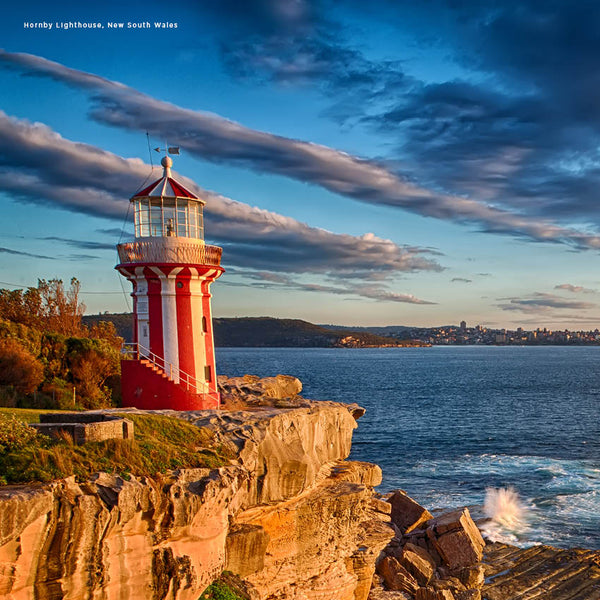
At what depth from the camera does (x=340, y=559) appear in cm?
1830

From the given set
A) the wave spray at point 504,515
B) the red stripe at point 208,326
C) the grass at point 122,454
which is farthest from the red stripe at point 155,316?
the wave spray at point 504,515

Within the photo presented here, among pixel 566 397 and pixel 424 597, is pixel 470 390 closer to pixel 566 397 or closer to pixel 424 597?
pixel 566 397

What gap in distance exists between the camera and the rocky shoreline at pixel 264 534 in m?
9.41

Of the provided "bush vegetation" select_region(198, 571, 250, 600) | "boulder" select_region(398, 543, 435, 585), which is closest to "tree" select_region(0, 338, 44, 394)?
"bush vegetation" select_region(198, 571, 250, 600)

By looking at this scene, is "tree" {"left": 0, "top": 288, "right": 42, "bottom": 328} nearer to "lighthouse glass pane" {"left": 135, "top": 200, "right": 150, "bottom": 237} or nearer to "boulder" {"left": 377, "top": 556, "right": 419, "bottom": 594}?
"lighthouse glass pane" {"left": 135, "top": 200, "right": 150, "bottom": 237}

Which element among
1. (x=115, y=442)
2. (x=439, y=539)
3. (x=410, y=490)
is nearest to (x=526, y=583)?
(x=439, y=539)

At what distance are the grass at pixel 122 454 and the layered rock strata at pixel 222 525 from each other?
1.38ft

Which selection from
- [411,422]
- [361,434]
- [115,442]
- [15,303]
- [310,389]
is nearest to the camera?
[115,442]

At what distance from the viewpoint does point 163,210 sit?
1869 centimetres

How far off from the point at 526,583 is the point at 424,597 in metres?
5.32

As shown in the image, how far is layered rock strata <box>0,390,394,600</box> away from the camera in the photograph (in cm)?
927

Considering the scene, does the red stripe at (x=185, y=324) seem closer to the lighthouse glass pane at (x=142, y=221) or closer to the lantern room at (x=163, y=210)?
the lantern room at (x=163, y=210)

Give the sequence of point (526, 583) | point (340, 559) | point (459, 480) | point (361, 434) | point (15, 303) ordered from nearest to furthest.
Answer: point (340, 559)
point (526, 583)
point (15, 303)
point (459, 480)
point (361, 434)

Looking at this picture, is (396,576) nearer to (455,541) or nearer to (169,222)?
(455,541)
